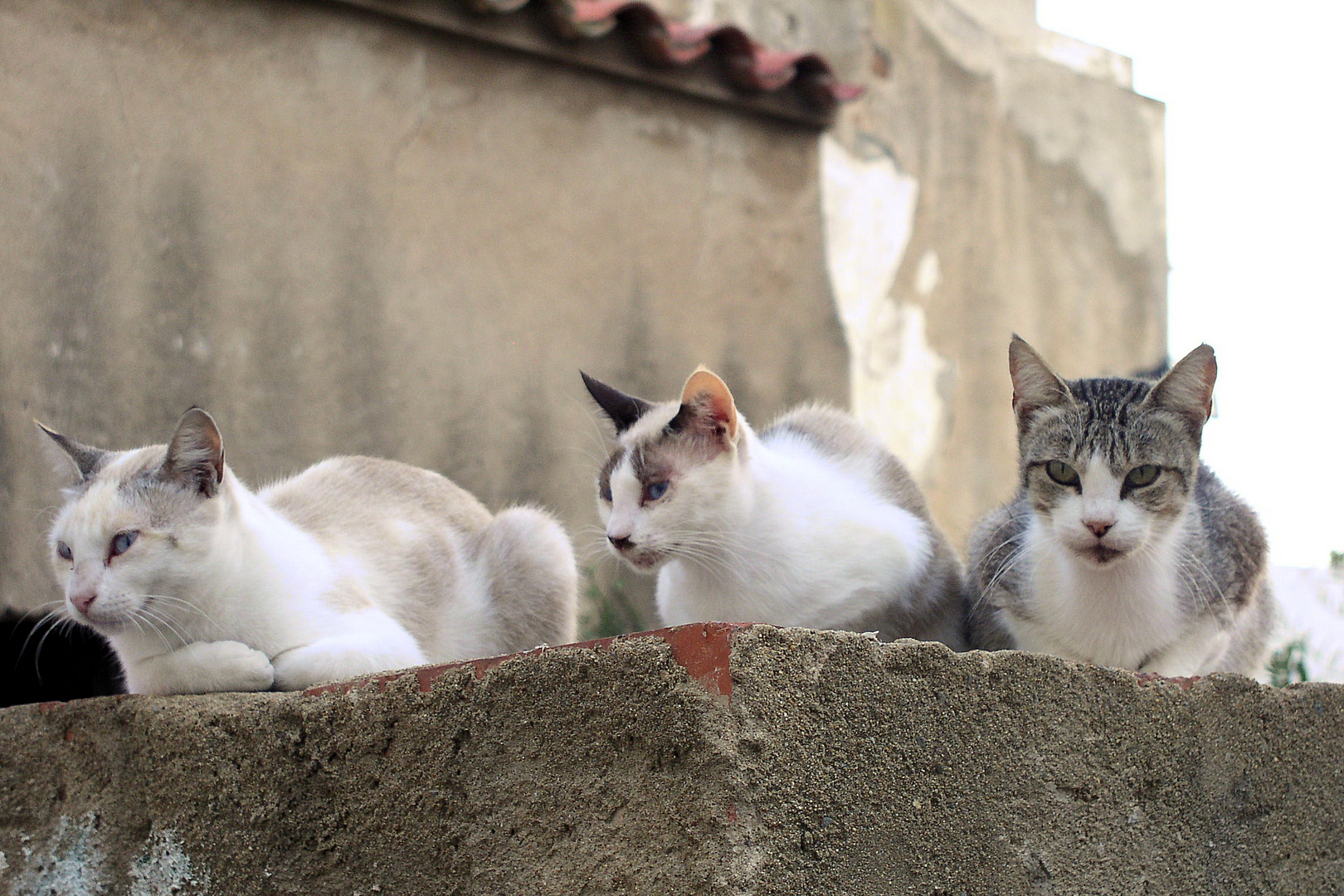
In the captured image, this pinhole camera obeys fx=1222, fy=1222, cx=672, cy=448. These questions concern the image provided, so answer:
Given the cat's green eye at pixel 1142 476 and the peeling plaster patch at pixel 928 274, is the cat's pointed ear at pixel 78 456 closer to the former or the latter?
the cat's green eye at pixel 1142 476

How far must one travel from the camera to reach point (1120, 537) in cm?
237

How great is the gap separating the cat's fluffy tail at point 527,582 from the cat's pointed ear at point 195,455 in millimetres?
904

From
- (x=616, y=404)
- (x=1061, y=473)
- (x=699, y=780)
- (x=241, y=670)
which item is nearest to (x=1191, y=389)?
(x=1061, y=473)

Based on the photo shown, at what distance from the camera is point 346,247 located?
474 cm

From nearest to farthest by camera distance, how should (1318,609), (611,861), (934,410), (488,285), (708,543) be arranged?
(611,861) < (708,543) < (488,285) < (1318,609) < (934,410)

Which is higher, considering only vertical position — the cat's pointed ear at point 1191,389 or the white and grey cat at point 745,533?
the cat's pointed ear at point 1191,389

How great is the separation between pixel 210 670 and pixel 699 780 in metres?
1.30

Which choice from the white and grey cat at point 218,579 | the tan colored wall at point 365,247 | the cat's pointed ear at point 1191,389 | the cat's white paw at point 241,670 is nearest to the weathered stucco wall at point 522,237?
the tan colored wall at point 365,247

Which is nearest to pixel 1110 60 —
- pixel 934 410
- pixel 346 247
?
pixel 934 410

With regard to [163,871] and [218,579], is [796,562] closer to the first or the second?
[218,579]

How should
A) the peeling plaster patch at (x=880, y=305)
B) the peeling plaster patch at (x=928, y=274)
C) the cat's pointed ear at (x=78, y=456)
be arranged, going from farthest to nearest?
the peeling plaster patch at (x=928, y=274), the peeling plaster patch at (x=880, y=305), the cat's pointed ear at (x=78, y=456)

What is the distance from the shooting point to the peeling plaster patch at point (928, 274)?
6336mm

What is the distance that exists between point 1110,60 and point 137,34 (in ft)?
18.0

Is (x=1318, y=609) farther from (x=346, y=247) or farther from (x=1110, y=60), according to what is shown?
(x=346, y=247)
